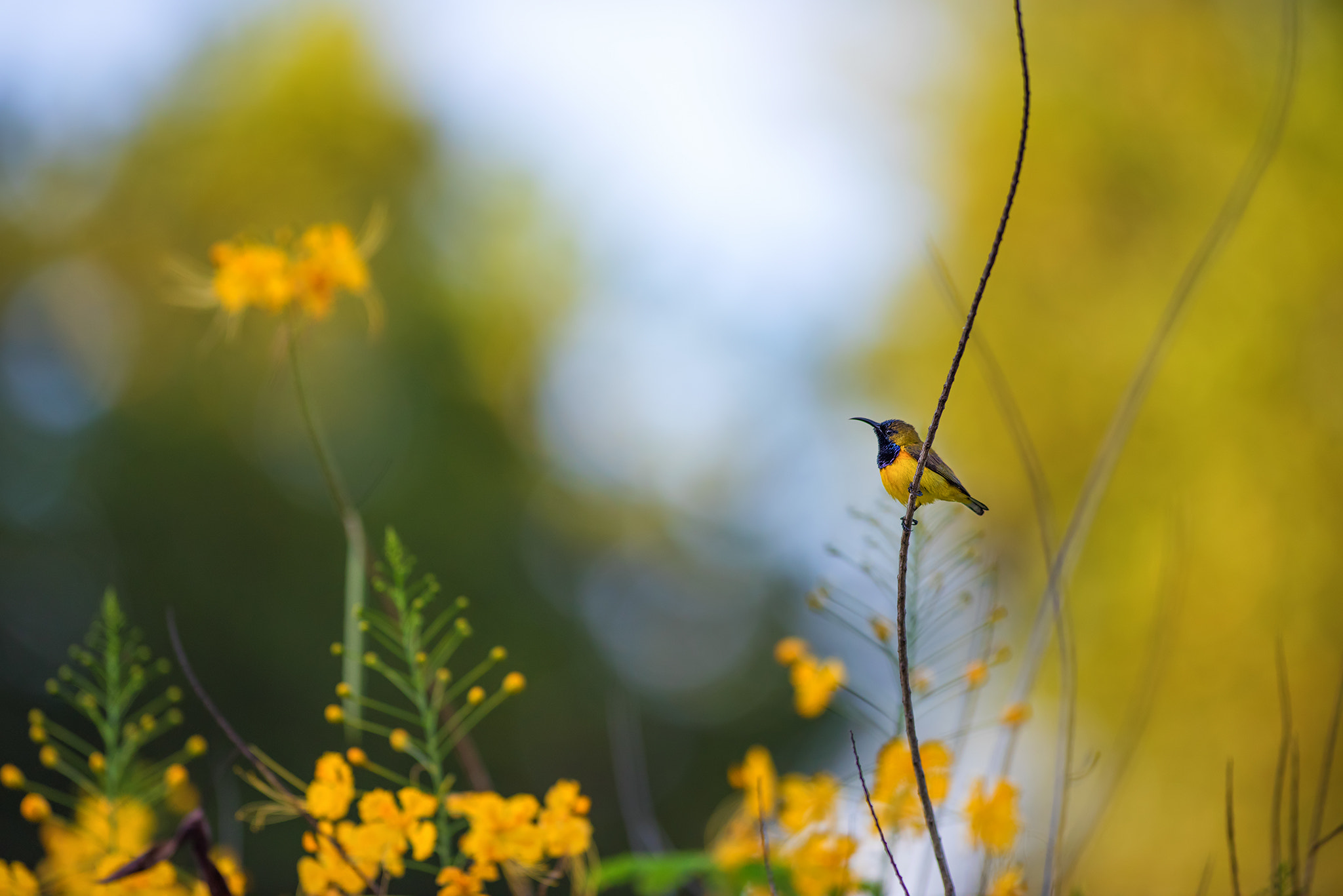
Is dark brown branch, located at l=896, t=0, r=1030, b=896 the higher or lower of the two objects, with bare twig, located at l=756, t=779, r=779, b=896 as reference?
higher

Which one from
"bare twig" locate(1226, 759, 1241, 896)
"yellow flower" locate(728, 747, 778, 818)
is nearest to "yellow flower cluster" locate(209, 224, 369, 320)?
"yellow flower" locate(728, 747, 778, 818)

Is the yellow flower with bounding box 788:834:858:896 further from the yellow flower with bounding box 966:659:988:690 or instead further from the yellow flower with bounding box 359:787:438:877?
the yellow flower with bounding box 359:787:438:877

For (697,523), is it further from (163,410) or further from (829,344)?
(163,410)

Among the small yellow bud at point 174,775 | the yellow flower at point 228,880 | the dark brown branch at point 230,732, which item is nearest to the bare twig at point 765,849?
the dark brown branch at point 230,732

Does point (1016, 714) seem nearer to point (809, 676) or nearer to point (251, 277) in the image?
point (809, 676)

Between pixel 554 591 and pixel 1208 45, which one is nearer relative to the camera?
pixel 1208 45

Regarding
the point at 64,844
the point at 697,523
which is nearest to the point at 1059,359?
the point at 697,523

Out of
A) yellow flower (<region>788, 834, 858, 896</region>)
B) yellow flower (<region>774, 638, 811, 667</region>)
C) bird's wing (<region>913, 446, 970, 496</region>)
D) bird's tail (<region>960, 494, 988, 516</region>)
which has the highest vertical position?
bird's wing (<region>913, 446, 970, 496</region>)
